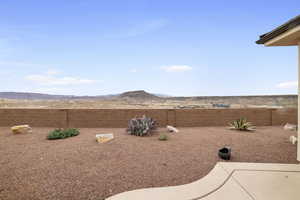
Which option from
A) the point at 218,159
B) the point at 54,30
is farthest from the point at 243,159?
the point at 54,30

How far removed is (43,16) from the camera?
13133 millimetres

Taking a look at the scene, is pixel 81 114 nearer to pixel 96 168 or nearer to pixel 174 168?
pixel 96 168

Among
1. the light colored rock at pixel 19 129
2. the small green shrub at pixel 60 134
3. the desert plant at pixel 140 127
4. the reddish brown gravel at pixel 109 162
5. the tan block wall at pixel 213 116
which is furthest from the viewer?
the tan block wall at pixel 213 116

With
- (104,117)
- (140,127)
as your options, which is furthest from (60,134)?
(140,127)

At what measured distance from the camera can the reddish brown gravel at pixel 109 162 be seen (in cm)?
308

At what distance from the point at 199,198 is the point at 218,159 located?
215 centimetres

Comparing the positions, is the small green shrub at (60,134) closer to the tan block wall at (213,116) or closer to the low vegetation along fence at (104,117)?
the low vegetation along fence at (104,117)

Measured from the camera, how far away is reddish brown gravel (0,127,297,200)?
3.08 metres

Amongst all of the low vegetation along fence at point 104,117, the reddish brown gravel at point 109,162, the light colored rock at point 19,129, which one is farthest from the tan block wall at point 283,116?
the light colored rock at point 19,129

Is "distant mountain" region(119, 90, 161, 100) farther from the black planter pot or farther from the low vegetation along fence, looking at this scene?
the black planter pot

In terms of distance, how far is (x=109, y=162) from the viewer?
4.30 metres

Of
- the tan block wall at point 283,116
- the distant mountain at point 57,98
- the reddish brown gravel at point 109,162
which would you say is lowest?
the reddish brown gravel at point 109,162

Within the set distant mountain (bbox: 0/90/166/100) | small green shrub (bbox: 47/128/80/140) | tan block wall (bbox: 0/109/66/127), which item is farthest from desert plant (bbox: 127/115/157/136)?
distant mountain (bbox: 0/90/166/100)

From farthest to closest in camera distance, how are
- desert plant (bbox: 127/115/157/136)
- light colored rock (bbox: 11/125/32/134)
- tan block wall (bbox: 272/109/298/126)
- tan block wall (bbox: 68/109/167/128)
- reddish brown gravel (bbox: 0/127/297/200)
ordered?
tan block wall (bbox: 272/109/298/126)
tan block wall (bbox: 68/109/167/128)
light colored rock (bbox: 11/125/32/134)
desert plant (bbox: 127/115/157/136)
reddish brown gravel (bbox: 0/127/297/200)
